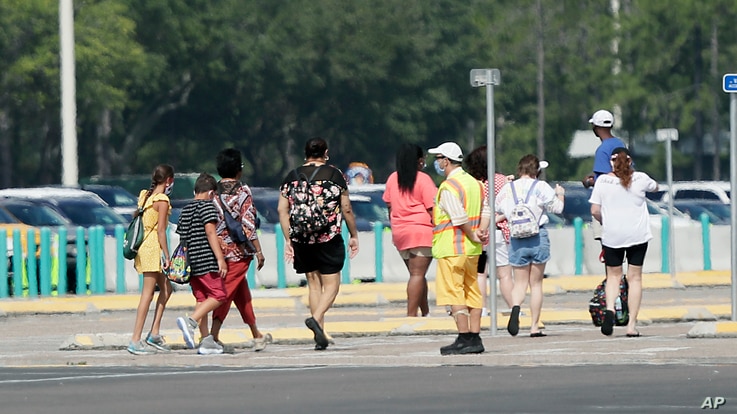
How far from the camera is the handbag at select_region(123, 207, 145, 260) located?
1694 centimetres

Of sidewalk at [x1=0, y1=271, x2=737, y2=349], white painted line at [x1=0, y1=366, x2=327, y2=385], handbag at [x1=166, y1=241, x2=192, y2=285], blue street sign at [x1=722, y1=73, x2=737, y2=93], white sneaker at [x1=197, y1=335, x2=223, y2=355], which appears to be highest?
blue street sign at [x1=722, y1=73, x2=737, y2=93]

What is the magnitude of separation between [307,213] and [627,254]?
269 centimetres

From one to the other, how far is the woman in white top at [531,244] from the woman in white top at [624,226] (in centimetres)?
77

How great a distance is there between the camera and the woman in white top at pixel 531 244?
17.8 m

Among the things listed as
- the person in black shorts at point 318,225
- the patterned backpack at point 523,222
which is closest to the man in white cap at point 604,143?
the patterned backpack at point 523,222

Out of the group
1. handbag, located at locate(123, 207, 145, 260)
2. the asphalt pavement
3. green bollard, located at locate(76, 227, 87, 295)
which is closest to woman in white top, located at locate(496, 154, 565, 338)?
the asphalt pavement

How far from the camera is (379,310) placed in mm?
23641

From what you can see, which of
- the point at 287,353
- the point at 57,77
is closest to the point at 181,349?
the point at 287,353

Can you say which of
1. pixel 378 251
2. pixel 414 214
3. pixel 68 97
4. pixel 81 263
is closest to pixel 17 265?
pixel 81 263

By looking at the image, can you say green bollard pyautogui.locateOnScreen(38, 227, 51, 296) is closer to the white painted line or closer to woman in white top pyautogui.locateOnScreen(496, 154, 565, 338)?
woman in white top pyautogui.locateOnScreen(496, 154, 565, 338)

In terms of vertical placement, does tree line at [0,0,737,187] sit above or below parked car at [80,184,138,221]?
above

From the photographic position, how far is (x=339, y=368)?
48.9ft

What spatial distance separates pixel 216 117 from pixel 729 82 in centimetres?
6077

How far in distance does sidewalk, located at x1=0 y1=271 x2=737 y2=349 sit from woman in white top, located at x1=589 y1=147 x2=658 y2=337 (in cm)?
68
